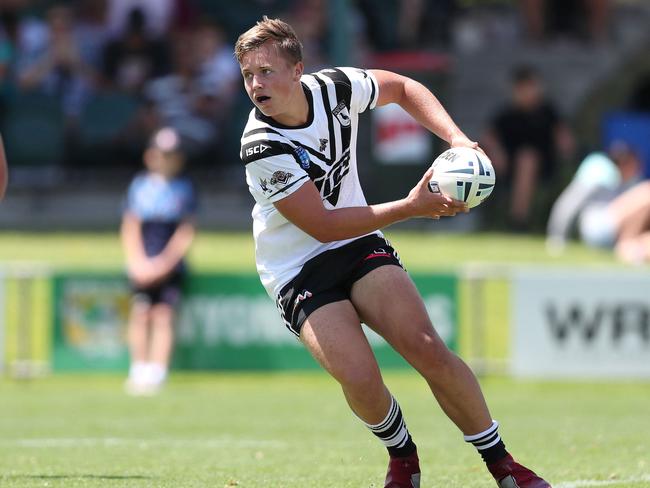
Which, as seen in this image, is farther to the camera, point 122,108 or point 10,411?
point 122,108

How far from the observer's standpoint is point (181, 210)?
42.4 feet

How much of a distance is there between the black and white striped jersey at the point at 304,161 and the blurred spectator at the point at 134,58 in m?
11.7

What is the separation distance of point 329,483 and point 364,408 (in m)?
0.79

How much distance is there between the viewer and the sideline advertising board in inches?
496

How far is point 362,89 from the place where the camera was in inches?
261

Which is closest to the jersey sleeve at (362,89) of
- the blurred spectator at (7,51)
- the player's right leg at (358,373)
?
the player's right leg at (358,373)

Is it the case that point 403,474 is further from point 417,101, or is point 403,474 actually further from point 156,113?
point 156,113

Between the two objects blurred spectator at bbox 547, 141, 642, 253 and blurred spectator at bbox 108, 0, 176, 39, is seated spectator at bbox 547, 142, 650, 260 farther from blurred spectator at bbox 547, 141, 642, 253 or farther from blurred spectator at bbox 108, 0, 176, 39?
blurred spectator at bbox 108, 0, 176, 39

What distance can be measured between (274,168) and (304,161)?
165mm

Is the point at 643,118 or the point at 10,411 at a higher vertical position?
the point at 643,118

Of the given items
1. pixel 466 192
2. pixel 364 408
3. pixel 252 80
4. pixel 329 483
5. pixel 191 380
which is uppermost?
pixel 252 80

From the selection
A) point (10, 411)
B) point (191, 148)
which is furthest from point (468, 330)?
point (191, 148)

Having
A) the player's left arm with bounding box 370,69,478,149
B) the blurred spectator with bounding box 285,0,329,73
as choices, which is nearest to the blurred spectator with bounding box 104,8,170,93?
the blurred spectator with bounding box 285,0,329,73

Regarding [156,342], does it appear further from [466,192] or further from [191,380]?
[466,192]
